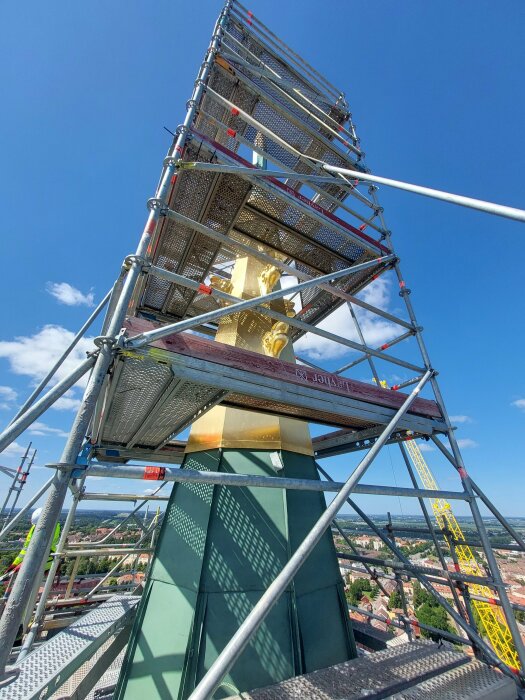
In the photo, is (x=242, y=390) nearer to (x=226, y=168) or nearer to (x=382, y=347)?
(x=226, y=168)

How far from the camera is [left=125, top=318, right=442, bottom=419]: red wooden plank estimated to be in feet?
10.2

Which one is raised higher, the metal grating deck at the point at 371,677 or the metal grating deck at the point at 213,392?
the metal grating deck at the point at 213,392

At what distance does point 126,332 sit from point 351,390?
9.75ft

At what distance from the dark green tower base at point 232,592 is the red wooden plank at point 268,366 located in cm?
177

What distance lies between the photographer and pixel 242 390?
131 inches

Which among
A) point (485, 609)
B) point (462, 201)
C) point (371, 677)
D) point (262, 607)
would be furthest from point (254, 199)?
point (485, 609)

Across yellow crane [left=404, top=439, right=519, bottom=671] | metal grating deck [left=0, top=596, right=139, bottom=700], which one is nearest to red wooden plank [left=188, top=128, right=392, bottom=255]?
metal grating deck [left=0, top=596, right=139, bottom=700]

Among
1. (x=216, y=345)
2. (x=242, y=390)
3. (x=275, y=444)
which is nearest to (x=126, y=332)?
(x=216, y=345)

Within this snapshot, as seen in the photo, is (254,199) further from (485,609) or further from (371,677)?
(485,609)

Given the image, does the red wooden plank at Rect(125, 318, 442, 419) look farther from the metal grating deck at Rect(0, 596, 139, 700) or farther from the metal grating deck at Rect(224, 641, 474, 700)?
the metal grating deck at Rect(0, 596, 139, 700)

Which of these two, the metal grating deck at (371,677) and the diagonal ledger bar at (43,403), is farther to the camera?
the metal grating deck at (371,677)

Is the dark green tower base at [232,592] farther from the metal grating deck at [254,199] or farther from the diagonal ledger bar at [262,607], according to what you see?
the metal grating deck at [254,199]

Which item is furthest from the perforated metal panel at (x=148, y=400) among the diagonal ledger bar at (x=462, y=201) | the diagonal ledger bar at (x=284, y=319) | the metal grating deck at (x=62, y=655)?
the diagonal ledger bar at (x=462, y=201)

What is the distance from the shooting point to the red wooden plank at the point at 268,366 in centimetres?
312
